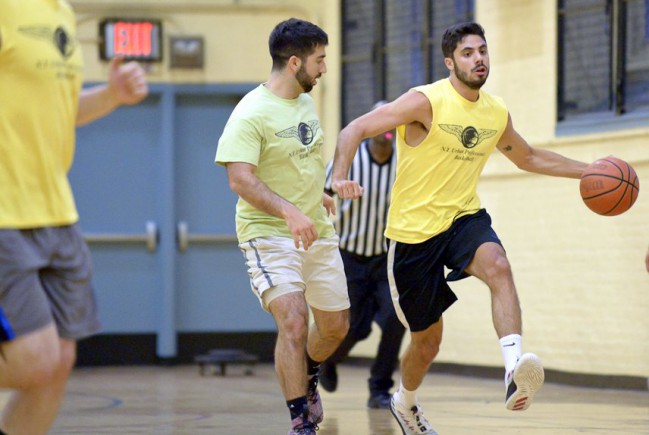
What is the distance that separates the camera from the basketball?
626 centimetres

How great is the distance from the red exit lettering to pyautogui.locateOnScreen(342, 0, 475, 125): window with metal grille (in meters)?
2.07

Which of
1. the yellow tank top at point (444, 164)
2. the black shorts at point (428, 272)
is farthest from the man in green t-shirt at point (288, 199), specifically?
the yellow tank top at point (444, 164)

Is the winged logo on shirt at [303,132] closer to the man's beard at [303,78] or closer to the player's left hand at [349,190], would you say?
the man's beard at [303,78]

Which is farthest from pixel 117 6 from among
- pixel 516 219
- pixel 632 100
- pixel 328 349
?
pixel 328 349

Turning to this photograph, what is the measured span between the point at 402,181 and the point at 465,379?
16.3 feet

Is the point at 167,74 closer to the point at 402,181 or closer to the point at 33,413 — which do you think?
the point at 402,181

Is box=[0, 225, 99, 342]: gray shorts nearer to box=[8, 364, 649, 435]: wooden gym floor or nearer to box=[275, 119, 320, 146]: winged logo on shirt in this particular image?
box=[275, 119, 320, 146]: winged logo on shirt

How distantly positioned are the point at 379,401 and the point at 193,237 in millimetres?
4810

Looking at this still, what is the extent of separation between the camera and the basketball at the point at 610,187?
6.26 meters

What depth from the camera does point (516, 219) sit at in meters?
10.5

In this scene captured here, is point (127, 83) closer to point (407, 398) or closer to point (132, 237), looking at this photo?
point (407, 398)

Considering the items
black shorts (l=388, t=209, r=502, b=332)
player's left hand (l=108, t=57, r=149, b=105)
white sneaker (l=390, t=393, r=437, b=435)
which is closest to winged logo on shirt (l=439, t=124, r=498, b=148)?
black shorts (l=388, t=209, r=502, b=332)

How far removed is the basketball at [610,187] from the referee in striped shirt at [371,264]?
2.45 m

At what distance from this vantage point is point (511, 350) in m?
5.60
